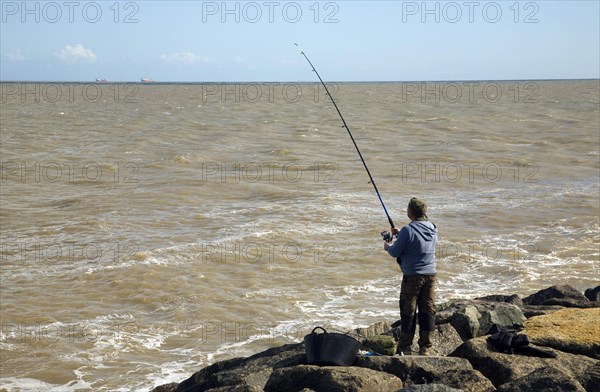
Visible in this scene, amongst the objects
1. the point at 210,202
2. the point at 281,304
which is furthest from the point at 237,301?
the point at 210,202

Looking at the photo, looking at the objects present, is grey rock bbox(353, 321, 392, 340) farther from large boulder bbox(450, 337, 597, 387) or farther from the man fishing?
large boulder bbox(450, 337, 597, 387)

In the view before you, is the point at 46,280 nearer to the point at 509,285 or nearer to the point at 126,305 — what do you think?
the point at 126,305

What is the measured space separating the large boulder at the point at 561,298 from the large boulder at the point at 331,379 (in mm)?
3446

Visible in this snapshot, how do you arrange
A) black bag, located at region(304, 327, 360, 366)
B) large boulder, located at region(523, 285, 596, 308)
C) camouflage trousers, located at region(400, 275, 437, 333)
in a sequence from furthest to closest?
large boulder, located at region(523, 285, 596, 308) → camouflage trousers, located at region(400, 275, 437, 333) → black bag, located at region(304, 327, 360, 366)

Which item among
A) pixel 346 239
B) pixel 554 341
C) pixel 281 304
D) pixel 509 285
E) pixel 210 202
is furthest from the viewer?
pixel 210 202

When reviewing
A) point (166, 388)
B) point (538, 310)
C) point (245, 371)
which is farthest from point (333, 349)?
point (538, 310)

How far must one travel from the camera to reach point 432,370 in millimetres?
5730

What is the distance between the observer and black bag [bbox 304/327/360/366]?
5879 mm

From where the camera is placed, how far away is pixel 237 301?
36.2ft

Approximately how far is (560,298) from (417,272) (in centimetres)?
314

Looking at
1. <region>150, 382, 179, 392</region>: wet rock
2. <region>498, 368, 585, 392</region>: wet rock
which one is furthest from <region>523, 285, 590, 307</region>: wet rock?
<region>150, 382, 179, 392</region>: wet rock

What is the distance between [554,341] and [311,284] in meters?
5.76

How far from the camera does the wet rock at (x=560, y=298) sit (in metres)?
8.35

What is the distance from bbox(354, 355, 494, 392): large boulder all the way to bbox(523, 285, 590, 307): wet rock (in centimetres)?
292
